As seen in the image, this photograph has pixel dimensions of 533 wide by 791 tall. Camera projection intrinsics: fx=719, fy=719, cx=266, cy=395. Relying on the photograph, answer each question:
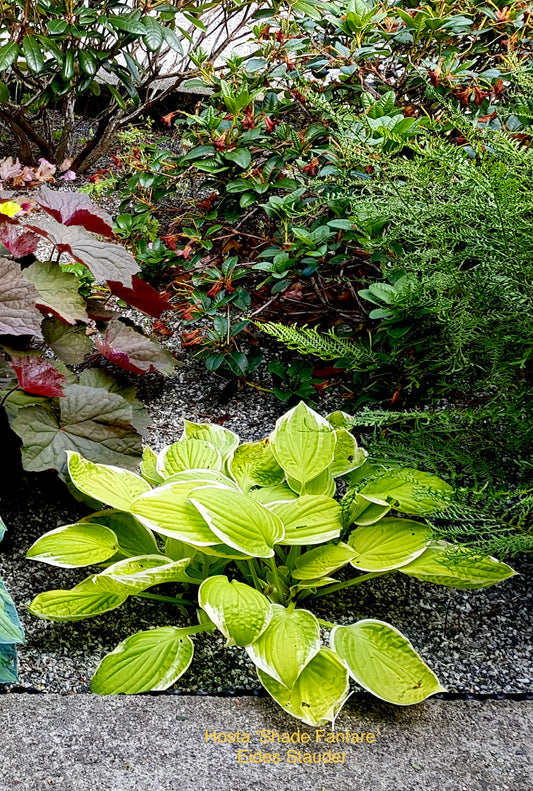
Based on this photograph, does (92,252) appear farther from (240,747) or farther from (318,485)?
(240,747)

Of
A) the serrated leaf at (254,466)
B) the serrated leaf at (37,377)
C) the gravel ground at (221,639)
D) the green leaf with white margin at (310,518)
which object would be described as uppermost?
the serrated leaf at (37,377)

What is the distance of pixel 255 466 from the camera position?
1.56 meters

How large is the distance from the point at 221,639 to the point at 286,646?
0.72ft

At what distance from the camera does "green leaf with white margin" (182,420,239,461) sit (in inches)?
63.1

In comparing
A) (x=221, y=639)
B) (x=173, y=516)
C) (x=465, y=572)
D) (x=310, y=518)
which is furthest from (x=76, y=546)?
(x=465, y=572)

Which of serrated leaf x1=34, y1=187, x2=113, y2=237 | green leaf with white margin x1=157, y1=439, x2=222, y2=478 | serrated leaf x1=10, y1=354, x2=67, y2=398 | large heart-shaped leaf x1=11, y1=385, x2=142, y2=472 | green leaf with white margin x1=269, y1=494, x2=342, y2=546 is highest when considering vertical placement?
serrated leaf x1=34, y1=187, x2=113, y2=237

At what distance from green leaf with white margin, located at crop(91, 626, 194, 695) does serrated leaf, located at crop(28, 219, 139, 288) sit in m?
0.74

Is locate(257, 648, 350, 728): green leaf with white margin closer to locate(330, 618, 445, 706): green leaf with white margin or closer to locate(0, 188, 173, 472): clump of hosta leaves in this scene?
locate(330, 618, 445, 706): green leaf with white margin

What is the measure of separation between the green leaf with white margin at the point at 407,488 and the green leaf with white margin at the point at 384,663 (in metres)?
0.23

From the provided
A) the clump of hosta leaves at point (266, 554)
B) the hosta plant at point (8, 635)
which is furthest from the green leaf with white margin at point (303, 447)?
the hosta plant at point (8, 635)

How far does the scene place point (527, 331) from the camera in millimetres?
1308

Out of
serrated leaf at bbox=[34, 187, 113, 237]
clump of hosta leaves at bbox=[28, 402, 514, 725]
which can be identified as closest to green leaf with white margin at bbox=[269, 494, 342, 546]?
clump of hosta leaves at bbox=[28, 402, 514, 725]

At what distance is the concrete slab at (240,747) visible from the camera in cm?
97

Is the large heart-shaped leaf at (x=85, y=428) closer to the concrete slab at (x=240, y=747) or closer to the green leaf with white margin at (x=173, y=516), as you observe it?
the green leaf with white margin at (x=173, y=516)
